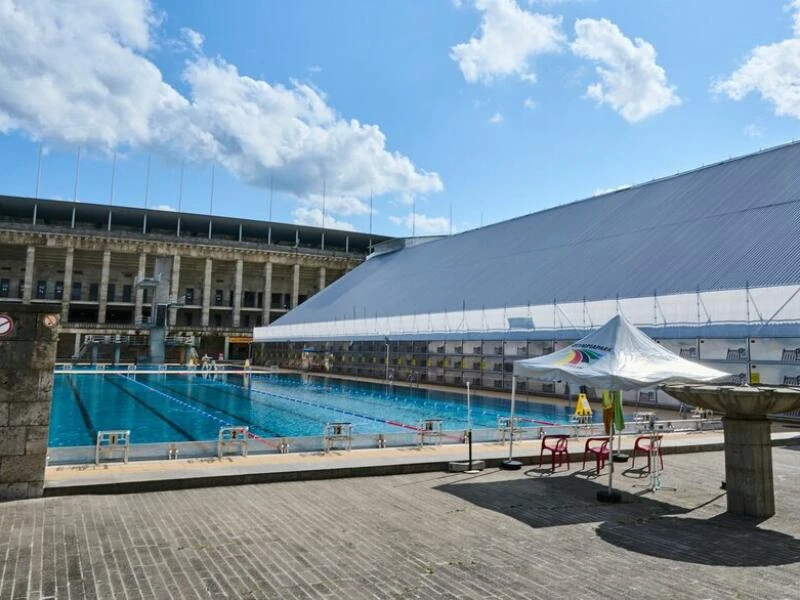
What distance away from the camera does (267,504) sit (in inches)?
334

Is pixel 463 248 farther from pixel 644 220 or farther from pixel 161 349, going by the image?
pixel 161 349

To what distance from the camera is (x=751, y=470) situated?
8.45 m

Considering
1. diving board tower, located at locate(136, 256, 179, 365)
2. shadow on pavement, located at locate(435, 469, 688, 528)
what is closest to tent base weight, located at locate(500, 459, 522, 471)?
shadow on pavement, located at locate(435, 469, 688, 528)

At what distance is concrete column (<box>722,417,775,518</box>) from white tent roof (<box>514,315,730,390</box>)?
137 cm

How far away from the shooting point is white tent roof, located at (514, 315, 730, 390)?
31.5 ft

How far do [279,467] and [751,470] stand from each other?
25.2ft

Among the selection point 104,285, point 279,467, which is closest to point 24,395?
point 279,467

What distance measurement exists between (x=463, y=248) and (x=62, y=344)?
166 ft

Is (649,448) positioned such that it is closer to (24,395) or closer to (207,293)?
(24,395)

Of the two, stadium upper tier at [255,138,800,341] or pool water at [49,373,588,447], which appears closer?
pool water at [49,373,588,447]

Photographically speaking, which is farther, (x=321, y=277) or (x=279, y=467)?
(x=321, y=277)

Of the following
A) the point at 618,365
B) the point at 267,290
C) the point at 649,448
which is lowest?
the point at 649,448

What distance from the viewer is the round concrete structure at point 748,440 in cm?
822

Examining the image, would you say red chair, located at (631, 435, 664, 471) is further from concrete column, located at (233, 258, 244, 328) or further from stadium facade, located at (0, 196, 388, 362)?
concrete column, located at (233, 258, 244, 328)
